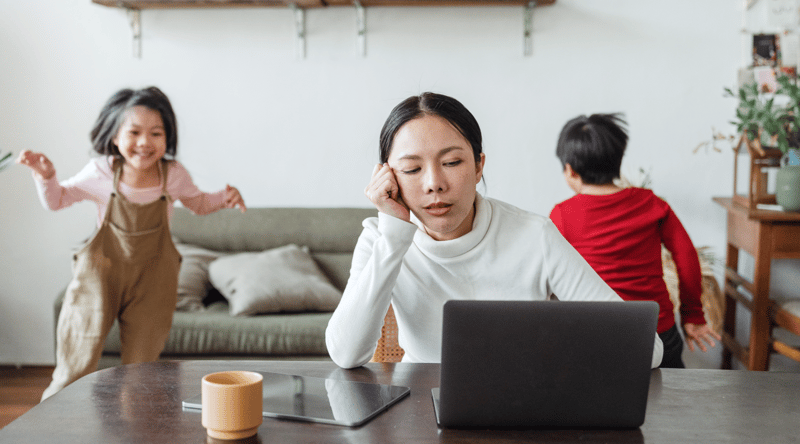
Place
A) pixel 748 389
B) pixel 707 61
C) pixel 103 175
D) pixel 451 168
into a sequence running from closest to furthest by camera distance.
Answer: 1. pixel 748 389
2. pixel 451 168
3. pixel 103 175
4. pixel 707 61

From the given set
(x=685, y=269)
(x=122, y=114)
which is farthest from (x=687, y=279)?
(x=122, y=114)

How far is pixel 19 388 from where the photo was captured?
2855 millimetres

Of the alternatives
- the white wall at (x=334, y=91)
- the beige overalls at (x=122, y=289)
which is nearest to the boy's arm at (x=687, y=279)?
the white wall at (x=334, y=91)

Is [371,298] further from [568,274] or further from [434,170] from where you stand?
[568,274]

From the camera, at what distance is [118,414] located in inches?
33.2

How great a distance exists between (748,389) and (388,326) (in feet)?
2.18

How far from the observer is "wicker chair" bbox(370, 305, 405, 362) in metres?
1.35

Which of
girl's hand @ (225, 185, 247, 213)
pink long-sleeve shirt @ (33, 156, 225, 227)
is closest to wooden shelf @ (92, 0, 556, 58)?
pink long-sleeve shirt @ (33, 156, 225, 227)

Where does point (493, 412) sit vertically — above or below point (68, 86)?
below

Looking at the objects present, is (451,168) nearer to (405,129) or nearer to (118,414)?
(405,129)

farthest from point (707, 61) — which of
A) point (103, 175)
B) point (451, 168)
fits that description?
point (103, 175)

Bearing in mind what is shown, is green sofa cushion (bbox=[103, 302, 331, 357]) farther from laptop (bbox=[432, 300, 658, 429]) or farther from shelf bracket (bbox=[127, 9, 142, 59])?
laptop (bbox=[432, 300, 658, 429])

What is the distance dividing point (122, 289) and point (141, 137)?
1.60 feet

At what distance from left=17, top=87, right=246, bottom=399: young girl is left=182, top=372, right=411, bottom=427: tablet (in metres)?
1.23
